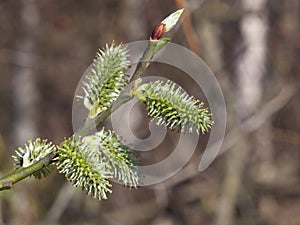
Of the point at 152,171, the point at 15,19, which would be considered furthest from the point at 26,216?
the point at 15,19

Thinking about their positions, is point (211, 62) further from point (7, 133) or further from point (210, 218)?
point (7, 133)

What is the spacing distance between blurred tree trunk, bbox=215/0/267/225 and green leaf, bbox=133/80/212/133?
2.99 meters

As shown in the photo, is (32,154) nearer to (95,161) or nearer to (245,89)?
(95,161)

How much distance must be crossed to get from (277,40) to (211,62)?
4.05 feet

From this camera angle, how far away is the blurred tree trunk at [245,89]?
14.0 ft

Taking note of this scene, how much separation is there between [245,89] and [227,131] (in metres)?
0.74

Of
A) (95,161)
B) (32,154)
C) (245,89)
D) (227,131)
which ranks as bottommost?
(95,161)

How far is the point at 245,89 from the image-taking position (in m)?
5.05

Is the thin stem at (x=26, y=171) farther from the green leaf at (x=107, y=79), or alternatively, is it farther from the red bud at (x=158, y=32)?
the red bud at (x=158, y=32)

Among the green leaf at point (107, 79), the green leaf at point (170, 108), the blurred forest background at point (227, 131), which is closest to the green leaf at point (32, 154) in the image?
the green leaf at point (107, 79)

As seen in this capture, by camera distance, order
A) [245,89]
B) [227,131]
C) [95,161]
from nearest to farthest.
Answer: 1. [95,161]
2. [227,131]
3. [245,89]

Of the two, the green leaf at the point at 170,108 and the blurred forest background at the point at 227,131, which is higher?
the blurred forest background at the point at 227,131

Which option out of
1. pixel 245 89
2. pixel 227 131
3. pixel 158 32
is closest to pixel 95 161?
pixel 158 32

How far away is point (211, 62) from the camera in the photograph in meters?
4.51
